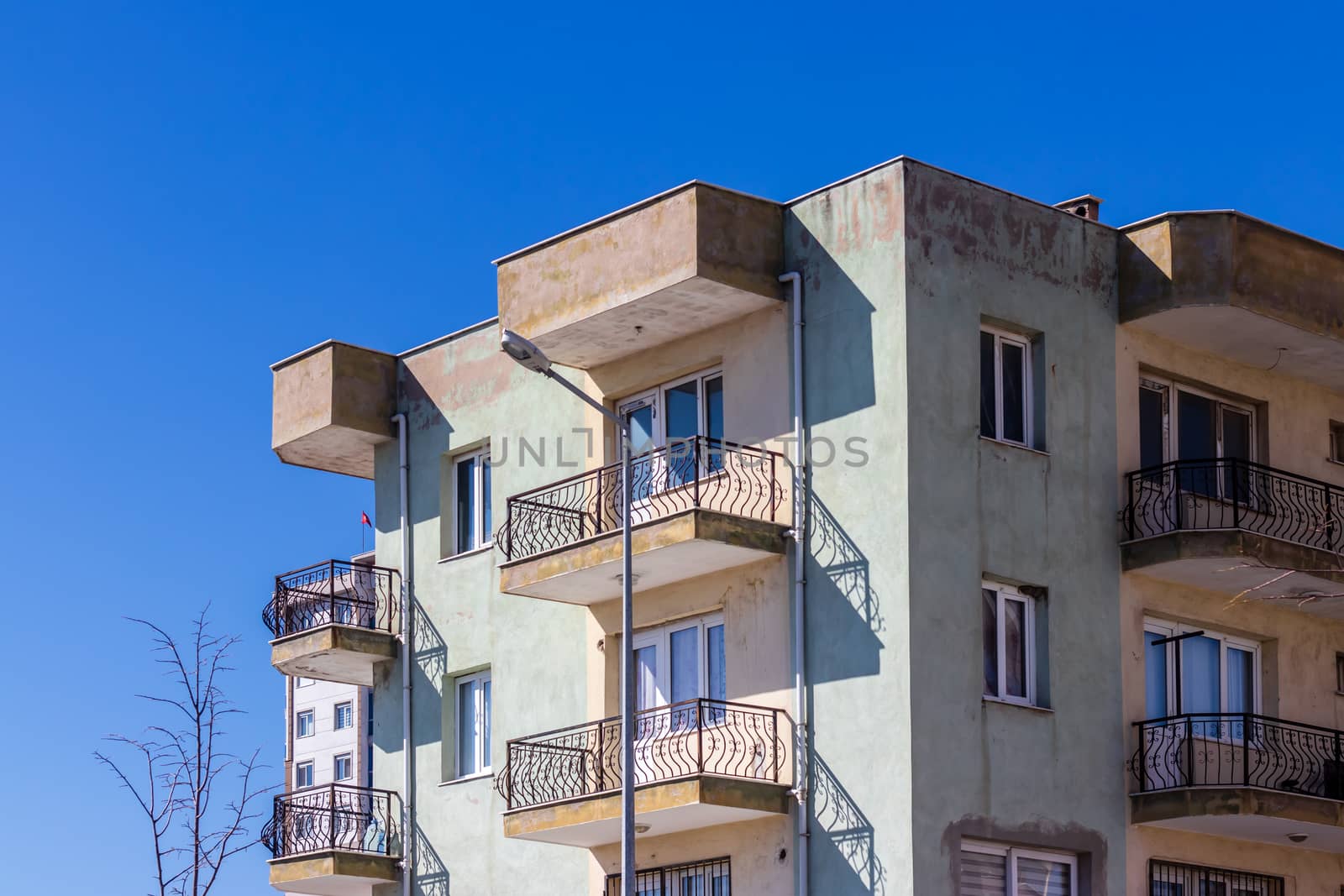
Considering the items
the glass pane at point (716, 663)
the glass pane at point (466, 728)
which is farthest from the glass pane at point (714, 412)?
the glass pane at point (466, 728)

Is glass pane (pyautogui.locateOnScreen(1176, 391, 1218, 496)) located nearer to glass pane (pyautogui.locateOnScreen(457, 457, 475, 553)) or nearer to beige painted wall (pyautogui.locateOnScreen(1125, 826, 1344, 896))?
beige painted wall (pyautogui.locateOnScreen(1125, 826, 1344, 896))

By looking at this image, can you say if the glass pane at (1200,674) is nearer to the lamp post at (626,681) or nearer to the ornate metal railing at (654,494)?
the ornate metal railing at (654,494)

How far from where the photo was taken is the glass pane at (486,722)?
32.0 meters

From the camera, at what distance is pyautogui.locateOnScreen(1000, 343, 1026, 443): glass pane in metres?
27.2

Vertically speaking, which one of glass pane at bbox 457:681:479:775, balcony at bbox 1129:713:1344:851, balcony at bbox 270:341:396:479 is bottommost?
balcony at bbox 1129:713:1344:851

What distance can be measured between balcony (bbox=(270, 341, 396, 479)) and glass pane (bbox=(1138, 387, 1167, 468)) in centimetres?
1280

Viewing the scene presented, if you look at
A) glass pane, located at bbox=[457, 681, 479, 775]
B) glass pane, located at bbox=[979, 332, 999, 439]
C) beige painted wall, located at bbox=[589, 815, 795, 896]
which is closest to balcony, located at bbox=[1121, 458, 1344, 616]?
glass pane, located at bbox=[979, 332, 999, 439]

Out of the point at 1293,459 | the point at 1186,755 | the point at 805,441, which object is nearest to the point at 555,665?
the point at 805,441

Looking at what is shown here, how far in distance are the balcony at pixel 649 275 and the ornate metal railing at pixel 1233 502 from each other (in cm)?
573

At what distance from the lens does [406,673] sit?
33.5 m

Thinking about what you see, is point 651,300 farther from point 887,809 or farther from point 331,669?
point 331,669

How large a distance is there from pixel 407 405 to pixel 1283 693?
14848 mm

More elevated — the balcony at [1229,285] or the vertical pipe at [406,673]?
the balcony at [1229,285]

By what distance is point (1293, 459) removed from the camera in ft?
100
